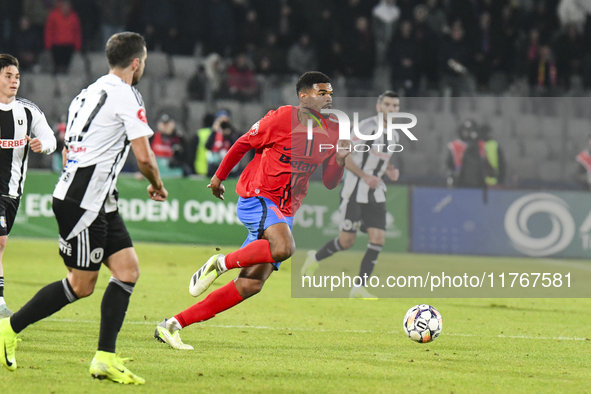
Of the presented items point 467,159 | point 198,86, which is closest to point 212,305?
point 467,159

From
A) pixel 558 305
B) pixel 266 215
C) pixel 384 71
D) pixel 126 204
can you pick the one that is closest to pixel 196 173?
pixel 126 204

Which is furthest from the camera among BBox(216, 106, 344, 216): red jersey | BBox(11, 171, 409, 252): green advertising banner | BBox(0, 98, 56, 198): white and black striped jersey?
BBox(11, 171, 409, 252): green advertising banner

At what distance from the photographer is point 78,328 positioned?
684 centimetres

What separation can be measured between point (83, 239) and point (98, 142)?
58 cm

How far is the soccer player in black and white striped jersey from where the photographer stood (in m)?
6.97

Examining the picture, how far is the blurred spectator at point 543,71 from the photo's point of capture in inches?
712

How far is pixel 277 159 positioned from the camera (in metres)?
6.31

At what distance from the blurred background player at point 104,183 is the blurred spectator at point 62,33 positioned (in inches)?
517

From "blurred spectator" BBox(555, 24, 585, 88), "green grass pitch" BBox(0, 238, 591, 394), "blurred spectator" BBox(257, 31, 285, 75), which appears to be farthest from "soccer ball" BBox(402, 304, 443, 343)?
"blurred spectator" BBox(555, 24, 585, 88)

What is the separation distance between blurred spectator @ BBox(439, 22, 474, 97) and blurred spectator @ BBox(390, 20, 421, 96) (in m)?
0.58

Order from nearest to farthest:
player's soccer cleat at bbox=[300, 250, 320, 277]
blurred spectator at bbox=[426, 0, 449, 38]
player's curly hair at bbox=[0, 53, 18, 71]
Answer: player's curly hair at bbox=[0, 53, 18, 71] < player's soccer cleat at bbox=[300, 250, 320, 277] < blurred spectator at bbox=[426, 0, 449, 38]

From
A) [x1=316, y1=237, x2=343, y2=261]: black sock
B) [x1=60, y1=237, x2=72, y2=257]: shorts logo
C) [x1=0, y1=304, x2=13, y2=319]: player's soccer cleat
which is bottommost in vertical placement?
[x1=0, y1=304, x2=13, y2=319]: player's soccer cleat

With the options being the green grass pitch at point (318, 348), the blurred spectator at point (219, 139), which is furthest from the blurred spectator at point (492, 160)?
the green grass pitch at point (318, 348)

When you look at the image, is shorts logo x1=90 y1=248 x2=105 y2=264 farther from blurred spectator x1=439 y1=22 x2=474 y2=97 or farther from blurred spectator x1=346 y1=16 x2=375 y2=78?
blurred spectator x1=346 y1=16 x2=375 y2=78
